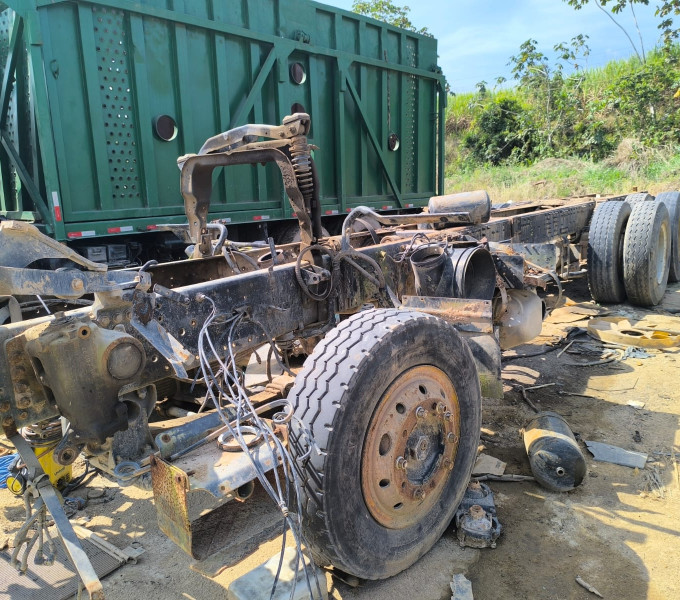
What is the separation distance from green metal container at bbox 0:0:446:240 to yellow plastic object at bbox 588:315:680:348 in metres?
4.34

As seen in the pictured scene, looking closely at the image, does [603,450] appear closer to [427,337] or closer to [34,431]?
[427,337]

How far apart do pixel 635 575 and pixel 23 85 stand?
7085 millimetres

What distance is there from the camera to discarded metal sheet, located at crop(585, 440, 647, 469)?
3.44 m

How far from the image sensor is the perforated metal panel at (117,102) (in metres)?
6.07

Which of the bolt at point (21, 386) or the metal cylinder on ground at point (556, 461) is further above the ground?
the bolt at point (21, 386)

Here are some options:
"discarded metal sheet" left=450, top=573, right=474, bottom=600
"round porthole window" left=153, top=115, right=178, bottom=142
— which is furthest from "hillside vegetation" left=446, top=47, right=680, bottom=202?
"discarded metal sheet" left=450, top=573, right=474, bottom=600

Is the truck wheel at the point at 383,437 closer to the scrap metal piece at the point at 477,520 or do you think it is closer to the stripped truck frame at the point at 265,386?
the stripped truck frame at the point at 265,386

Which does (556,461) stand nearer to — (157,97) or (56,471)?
(56,471)

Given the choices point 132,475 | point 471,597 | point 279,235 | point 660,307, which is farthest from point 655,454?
point 279,235

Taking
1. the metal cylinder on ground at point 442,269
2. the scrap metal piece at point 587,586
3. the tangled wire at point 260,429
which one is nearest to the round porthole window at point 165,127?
the metal cylinder on ground at point 442,269

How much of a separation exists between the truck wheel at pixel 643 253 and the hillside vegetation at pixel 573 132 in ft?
33.5

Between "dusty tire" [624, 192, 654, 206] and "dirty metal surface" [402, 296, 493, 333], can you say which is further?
"dusty tire" [624, 192, 654, 206]

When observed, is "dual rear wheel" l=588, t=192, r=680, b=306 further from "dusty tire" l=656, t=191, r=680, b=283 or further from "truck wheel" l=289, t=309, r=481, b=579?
"truck wheel" l=289, t=309, r=481, b=579

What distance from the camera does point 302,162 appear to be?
2873mm
